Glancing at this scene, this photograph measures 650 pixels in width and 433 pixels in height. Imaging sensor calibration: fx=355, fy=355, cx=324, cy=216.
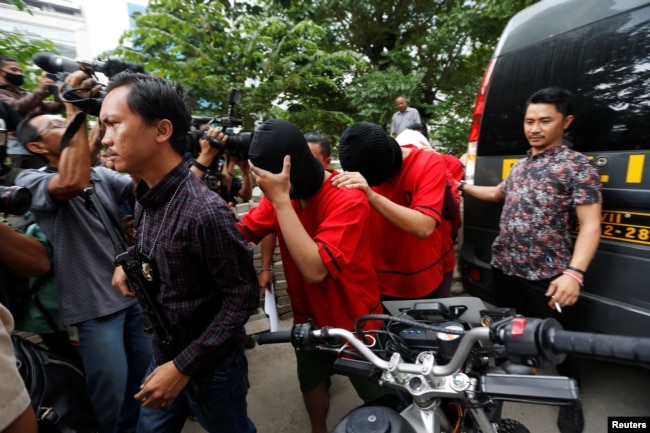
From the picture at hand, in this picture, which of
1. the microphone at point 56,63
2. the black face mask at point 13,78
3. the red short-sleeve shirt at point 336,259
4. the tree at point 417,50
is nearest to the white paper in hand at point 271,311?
the red short-sleeve shirt at point 336,259

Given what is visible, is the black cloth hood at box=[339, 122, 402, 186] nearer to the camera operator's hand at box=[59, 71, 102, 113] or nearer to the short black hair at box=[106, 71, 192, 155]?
the short black hair at box=[106, 71, 192, 155]

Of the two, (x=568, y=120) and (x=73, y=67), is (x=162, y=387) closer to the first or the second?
(x=73, y=67)

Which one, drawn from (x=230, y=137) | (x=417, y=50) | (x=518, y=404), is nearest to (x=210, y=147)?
(x=230, y=137)

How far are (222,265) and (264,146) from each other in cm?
46

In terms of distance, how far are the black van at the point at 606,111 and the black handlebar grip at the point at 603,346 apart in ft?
4.58

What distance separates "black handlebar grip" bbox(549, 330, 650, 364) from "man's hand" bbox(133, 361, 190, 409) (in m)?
1.09

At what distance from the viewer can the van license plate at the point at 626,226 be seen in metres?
1.71

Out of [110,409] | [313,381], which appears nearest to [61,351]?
[110,409]

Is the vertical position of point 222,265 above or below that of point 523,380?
above

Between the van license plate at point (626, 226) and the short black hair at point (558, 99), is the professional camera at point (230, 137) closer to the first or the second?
the short black hair at point (558, 99)

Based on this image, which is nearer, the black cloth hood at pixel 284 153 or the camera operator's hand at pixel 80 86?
the black cloth hood at pixel 284 153

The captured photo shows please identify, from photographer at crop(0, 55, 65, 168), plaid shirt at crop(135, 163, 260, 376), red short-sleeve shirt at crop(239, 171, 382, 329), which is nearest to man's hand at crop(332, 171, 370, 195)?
red short-sleeve shirt at crop(239, 171, 382, 329)

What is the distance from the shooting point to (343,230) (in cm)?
136

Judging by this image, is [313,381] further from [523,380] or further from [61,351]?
[61,351]
